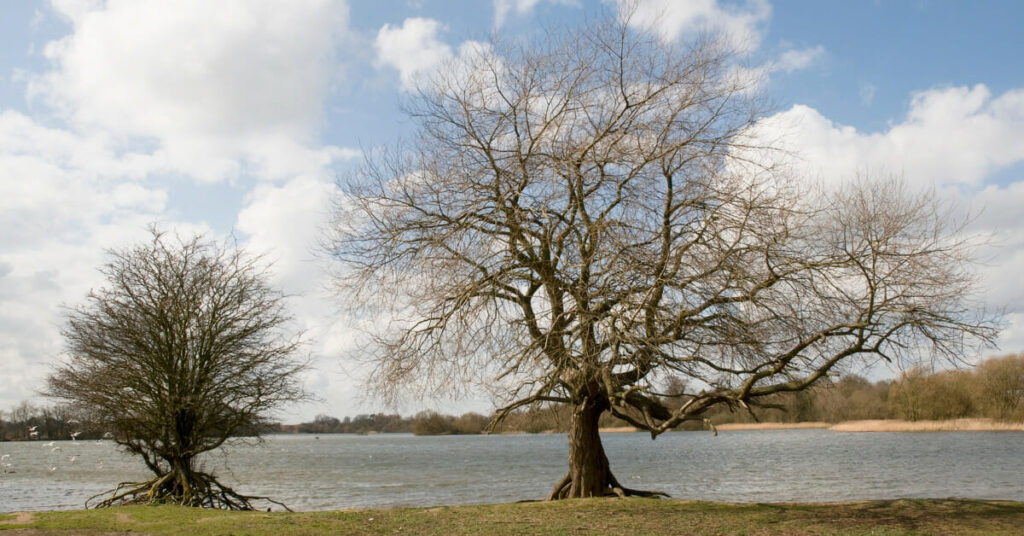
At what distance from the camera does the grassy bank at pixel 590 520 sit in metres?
10.1

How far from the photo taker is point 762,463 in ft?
124

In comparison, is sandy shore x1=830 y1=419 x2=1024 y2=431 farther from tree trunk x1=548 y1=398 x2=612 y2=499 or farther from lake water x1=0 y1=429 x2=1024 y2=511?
tree trunk x1=548 y1=398 x2=612 y2=499

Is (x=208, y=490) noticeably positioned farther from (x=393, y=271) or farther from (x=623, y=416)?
(x=623, y=416)

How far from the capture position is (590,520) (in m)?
10.8

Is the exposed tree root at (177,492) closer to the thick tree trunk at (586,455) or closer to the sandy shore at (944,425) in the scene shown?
the thick tree trunk at (586,455)

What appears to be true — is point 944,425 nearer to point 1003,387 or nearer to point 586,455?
point 1003,387

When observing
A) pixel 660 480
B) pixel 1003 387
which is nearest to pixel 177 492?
pixel 660 480

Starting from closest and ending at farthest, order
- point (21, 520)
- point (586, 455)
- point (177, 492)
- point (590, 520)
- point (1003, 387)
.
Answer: point (590, 520)
point (21, 520)
point (586, 455)
point (177, 492)
point (1003, 387)

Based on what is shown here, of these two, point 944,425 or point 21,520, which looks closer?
point 21,520

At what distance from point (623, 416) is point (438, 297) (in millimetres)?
4030

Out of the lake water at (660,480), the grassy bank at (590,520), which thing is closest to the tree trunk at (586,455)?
the grassy bank at (590,520)

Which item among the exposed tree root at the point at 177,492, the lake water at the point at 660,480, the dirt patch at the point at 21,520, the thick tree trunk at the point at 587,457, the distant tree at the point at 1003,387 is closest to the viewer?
the dirt patch at the point at 21,520

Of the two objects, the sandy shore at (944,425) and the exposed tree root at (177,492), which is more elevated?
the exposed tree root at (177,492)

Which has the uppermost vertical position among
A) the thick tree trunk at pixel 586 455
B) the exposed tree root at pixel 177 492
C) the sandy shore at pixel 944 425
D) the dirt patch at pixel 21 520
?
the thick tree trunk at pixel 586 455
